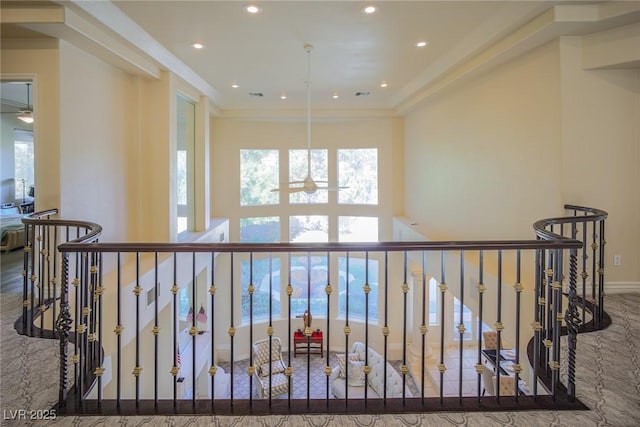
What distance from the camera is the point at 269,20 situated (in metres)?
4.01

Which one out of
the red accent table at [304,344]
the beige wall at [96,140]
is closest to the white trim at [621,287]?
the beige wall at [96,140]

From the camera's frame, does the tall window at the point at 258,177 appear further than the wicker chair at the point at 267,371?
Yes

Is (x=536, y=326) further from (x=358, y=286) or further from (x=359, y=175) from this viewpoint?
(x=358, y=286)

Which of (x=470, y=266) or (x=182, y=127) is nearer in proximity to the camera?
(x=470, y=266)

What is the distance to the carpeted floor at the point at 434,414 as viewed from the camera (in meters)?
2.00

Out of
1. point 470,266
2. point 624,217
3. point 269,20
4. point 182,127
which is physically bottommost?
point 470,266

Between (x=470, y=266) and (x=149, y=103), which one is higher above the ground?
(x=149, y=103)

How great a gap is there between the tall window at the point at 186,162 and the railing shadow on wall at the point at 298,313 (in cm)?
91

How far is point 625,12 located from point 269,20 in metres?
3.56

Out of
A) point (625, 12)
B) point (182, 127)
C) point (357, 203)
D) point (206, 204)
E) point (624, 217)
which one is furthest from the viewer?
point (357, 203)

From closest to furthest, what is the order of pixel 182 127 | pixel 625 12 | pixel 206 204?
pixel 625 12 < pixel 182 127 < pixel 206 204

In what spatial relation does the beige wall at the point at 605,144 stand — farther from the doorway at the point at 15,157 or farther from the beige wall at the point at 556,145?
the doorway at the point at 15,157

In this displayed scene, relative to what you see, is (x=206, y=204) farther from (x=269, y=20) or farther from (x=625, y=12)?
(x=625, y=12)

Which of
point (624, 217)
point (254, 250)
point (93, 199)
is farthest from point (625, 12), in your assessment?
point (93, 199)
